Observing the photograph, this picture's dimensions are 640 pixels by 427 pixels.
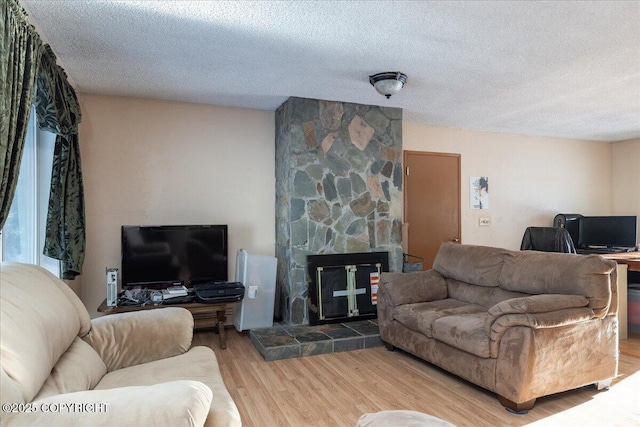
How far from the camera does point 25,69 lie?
2.15 m

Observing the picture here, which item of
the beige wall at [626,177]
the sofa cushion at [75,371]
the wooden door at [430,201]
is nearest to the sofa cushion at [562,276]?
the wooden door at [430,201]

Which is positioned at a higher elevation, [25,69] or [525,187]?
[25,69]

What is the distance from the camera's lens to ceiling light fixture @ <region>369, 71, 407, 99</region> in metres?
3.42

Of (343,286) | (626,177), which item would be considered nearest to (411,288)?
(343,286)

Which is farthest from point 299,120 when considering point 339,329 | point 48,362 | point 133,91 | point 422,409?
point 48,362

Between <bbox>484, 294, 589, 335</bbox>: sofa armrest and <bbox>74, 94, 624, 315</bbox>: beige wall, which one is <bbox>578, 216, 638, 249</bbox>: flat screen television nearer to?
<bbox>74, 94, 624, 315</bbox>: beige wall

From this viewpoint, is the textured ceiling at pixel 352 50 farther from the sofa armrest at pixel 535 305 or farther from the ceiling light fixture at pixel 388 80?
the sofa armrest at pixel 535 305

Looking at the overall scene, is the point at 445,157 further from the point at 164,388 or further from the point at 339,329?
the point at 164,388

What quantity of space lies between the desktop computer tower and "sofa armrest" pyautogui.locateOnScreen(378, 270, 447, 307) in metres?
1.16

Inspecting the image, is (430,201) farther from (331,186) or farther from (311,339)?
(311,339)

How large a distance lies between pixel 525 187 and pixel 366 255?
3.20 meters

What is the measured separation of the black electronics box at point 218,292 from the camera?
3805 mm

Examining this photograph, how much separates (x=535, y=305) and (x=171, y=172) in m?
3.57

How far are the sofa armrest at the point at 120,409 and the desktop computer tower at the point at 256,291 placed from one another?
108 inches
